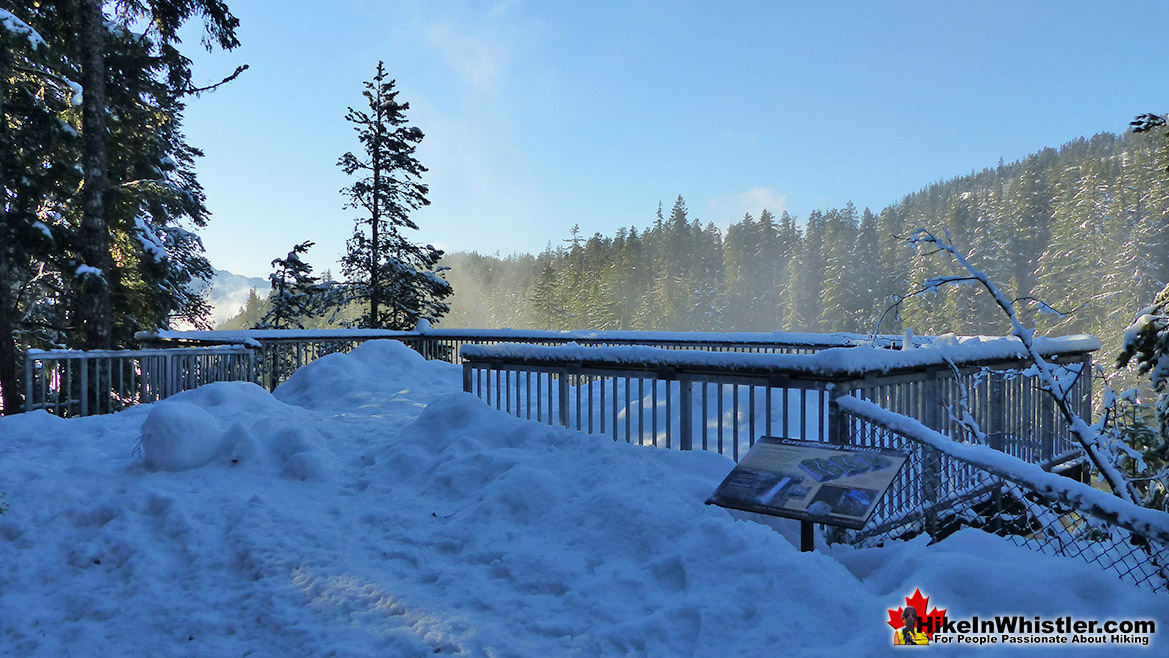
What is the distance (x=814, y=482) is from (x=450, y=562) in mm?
2121

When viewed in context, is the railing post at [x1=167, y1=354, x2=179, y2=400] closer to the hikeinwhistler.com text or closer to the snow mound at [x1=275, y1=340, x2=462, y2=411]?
the snow mound at [x1=275, y1=340, x2=462, y2=411]

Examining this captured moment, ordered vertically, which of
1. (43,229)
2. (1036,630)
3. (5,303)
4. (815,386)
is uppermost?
(43,229)

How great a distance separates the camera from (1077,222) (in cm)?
4250

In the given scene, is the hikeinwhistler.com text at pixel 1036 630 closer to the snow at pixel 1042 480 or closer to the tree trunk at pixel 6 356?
the snow at pixel 1042 480

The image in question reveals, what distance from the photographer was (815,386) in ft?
15.2

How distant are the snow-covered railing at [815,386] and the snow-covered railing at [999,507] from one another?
13.3 inches

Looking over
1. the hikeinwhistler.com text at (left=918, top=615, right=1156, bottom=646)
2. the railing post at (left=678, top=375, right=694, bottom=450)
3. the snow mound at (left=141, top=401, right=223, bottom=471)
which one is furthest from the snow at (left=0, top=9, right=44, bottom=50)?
the hikeinwhistler.com text at (left=918, top=615, right=1156, bottom=646)

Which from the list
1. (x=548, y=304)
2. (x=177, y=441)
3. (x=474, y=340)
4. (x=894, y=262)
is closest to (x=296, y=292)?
(x=474, y=340)

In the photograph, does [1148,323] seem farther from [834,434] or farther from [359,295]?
[359,295]

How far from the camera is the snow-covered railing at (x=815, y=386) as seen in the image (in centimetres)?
475

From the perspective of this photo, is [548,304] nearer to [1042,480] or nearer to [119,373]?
[119,373]

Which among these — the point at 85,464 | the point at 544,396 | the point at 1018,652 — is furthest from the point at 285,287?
the point at 1018,652

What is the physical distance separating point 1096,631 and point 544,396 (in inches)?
375

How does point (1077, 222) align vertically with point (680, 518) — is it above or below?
above
